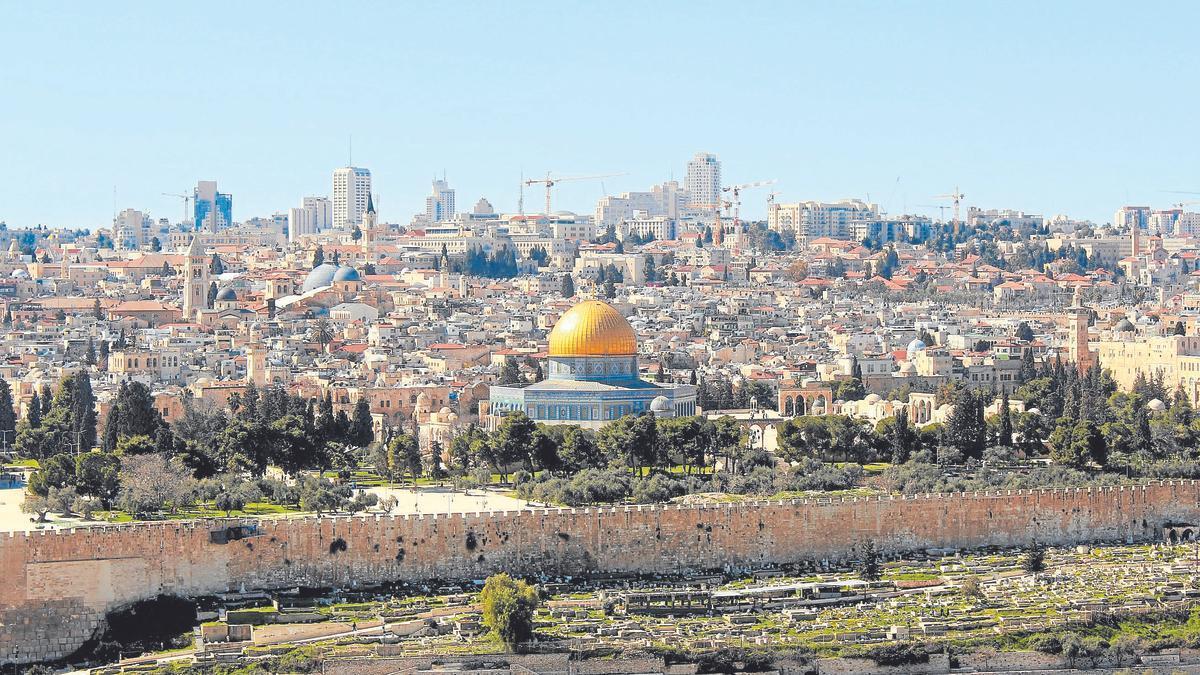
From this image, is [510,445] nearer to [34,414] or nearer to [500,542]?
[500,542]

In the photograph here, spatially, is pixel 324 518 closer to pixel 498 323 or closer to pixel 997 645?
pixel 997 645

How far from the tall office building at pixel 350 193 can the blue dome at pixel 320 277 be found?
219 ft

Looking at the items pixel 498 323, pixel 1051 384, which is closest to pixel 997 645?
pixel 1051 384

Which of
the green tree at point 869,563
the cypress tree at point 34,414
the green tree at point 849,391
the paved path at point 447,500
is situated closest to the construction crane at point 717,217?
the green tree at point 849,391

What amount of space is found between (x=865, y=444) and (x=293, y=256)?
270 ft

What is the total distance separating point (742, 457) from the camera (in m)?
52.6

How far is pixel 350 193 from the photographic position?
7347 inches

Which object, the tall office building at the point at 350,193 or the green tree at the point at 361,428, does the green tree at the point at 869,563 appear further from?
the tall office building at the point at 350,193

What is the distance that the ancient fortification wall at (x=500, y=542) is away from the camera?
3856 cm

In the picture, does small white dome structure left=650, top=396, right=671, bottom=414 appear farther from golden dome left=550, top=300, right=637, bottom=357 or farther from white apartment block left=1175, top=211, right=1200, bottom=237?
white apartment block left=1175, top=211, right=1200, bottom=237

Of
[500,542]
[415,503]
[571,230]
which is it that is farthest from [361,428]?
[571,230]

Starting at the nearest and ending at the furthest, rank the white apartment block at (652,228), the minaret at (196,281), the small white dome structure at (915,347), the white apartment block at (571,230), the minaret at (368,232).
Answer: the small white dome structure at (915,347) → the minaret at (196,281) → the minaret at (368,232) → the white apartment block at (571,230) → the white apartment block at (652,228)

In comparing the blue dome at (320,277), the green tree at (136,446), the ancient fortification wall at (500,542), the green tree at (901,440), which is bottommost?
the ancient fortification wall at (500,542)

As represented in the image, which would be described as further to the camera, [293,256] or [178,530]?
[293,256]
